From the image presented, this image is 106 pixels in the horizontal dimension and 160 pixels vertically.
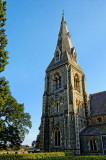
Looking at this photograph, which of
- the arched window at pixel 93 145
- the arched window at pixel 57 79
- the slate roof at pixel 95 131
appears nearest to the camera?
the arched window at pixel 93 145

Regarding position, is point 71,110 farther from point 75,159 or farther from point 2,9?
point 2,9

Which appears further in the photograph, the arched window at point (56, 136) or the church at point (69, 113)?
the arched window at point (56, 136)

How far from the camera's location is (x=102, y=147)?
1897 cm

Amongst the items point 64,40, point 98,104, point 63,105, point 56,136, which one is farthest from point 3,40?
point 64,40

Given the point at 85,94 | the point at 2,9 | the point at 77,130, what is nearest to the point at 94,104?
the point at 85,94

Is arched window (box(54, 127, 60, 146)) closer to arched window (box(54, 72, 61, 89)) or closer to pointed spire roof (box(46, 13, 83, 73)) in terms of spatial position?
arched window (box(54, 72, 61, 89))

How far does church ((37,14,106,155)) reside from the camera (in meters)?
20.5

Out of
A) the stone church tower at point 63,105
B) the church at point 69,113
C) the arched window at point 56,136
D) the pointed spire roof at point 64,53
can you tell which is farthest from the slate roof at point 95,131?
the pointed spire roof at point 64,53

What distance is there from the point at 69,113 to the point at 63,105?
2.07 m

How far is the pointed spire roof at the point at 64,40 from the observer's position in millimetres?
32631

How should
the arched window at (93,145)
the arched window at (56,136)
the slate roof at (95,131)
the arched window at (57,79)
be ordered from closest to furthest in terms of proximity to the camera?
the arched window at (93,145), the slate roof at (95,131), the arched window at (56,136), the arched window at (57,79)

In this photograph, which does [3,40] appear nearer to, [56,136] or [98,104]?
[56,136]

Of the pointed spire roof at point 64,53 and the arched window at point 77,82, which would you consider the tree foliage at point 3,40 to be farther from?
the arched window at point 77,82

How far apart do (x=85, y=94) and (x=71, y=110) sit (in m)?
6.72
